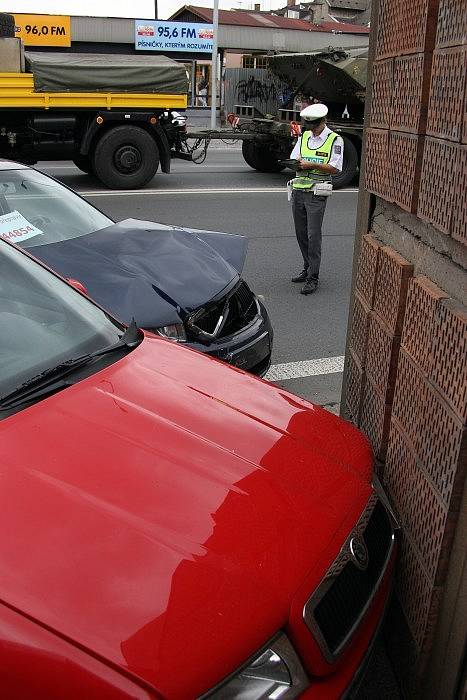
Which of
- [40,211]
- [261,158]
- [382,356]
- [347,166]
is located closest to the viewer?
[382,356]

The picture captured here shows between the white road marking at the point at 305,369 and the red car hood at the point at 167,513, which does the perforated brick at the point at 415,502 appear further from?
the white road marking at the point at 305,369

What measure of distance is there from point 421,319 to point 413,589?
0.92 metres

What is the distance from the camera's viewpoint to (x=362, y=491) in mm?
2176

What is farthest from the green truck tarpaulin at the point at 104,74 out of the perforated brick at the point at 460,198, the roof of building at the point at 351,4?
the roof of building at the point at 351,4

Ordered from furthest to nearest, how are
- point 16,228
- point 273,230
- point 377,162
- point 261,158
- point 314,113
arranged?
point 261,158 → point 273,230 → point 314,113 → point 16,228 → point 377,162

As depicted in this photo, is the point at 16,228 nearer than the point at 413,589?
No

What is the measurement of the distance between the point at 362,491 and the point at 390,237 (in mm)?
1193

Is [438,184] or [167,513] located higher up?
[438,184]

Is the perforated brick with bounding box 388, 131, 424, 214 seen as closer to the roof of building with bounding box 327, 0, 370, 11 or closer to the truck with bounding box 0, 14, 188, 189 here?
the truck with bounding box 0, 14, 188, 189

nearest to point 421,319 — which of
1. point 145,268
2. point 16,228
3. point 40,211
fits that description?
point 145,268

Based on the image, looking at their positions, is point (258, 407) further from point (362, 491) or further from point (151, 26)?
point (151, 26)

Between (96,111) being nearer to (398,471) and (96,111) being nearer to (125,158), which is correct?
(125,158)

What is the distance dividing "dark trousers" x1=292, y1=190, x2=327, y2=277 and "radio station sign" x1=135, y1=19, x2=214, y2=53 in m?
33.9

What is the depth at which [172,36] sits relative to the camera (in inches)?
→ 1465
